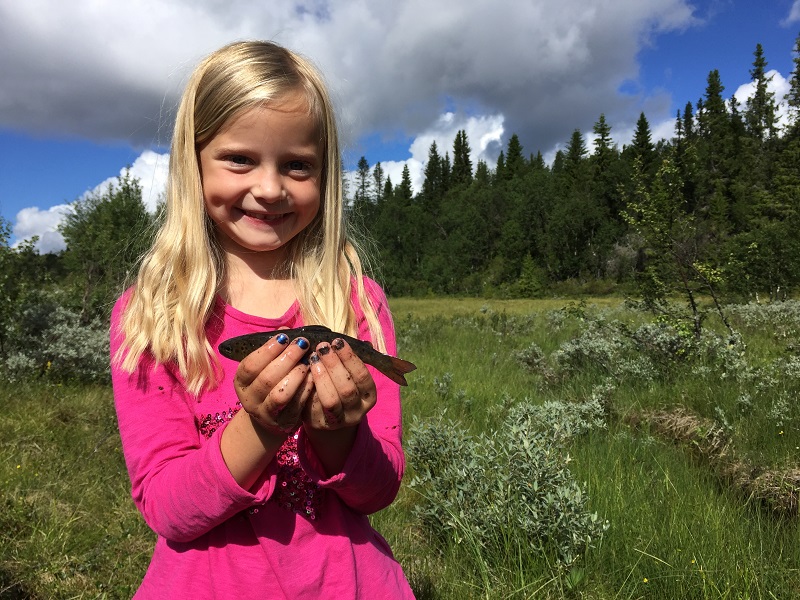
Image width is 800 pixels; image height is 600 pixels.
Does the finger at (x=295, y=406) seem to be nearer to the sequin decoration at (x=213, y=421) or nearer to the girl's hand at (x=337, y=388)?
the girl's hand at (x=337, y=388)

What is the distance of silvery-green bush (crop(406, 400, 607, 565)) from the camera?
125 inches

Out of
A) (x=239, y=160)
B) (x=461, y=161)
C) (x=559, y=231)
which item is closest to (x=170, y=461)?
(x=239, y=160)

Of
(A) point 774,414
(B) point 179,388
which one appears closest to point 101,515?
(B) point 179,388

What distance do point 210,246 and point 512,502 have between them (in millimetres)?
2470

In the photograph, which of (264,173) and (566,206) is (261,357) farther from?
(566,206)

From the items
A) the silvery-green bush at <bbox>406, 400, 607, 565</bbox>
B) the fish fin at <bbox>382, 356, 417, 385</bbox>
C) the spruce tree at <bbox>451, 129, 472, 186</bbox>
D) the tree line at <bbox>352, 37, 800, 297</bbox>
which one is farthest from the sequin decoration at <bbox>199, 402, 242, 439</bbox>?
the spruce tree at <bbox>451, 129, 472, 186</bbox>

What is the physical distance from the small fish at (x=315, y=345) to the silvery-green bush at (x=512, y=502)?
2.08 m

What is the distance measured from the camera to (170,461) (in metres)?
1.47

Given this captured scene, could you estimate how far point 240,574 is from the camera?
144 centimetres

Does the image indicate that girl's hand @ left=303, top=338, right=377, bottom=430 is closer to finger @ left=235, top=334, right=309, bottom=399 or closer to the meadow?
finger @ left=235, top=334, right=309, bottom=399

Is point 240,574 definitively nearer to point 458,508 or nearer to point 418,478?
point 458,508

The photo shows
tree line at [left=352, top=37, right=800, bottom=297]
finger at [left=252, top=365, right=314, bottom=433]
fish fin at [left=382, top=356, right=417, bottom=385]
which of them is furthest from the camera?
tree line at [left=352, top=37, right=800, bottom=297]

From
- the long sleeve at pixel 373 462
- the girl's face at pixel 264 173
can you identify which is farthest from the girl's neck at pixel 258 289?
the long sleeve at pixel 373 462

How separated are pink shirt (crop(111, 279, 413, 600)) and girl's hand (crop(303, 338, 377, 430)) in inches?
5.1
